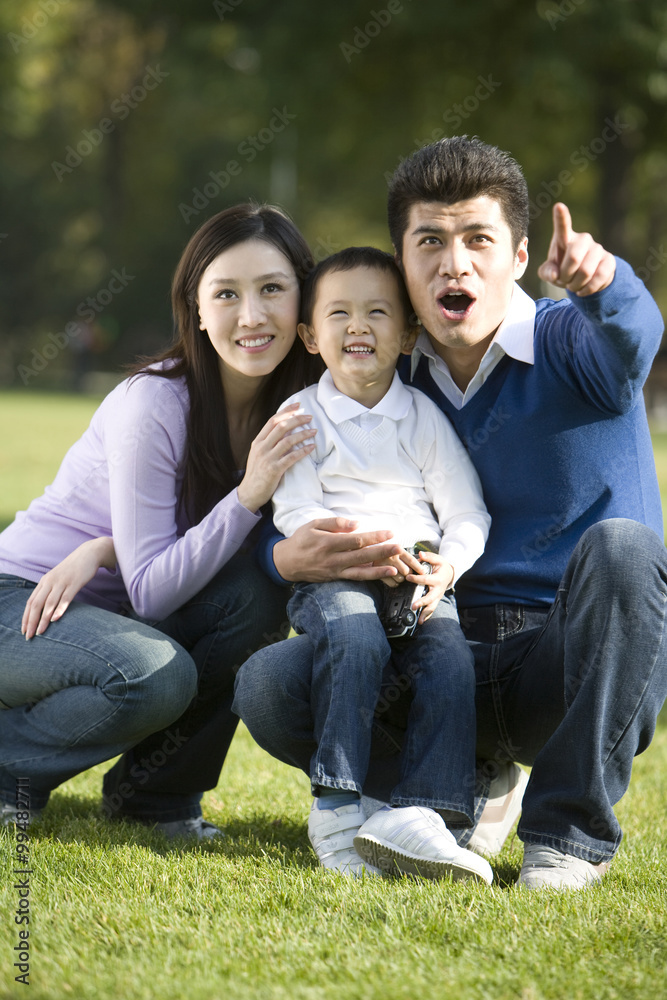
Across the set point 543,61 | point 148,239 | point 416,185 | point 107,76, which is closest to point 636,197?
point 543,61

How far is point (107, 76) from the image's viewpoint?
35.0m

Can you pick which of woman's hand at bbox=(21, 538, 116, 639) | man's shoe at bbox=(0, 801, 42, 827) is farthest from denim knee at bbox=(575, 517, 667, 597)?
man's shoe at bbox=(0, 801, 42, 827)

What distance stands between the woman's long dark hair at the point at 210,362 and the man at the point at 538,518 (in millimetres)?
391

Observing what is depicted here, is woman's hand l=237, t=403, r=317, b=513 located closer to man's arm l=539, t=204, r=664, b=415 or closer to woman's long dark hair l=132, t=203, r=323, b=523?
woman's long dark hair l=132, t=203, r=323, b=523

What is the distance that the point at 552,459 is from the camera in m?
3.19

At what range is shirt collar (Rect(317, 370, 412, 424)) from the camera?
10.8 feet

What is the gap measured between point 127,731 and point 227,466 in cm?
90

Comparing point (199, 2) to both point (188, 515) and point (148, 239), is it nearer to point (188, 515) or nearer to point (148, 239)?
point (188, 515)

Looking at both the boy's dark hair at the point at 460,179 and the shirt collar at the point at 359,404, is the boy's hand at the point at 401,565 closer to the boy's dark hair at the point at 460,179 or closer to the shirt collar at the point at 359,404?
the shirt collar at the point at 359,404

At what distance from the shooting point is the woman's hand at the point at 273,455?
319cm

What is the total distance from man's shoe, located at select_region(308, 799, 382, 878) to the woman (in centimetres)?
62

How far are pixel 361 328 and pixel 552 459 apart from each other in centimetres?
69

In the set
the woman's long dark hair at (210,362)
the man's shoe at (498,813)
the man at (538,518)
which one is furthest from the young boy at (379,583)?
the man's shoe at (498,813)

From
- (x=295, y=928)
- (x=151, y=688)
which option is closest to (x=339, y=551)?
(x=151, y=688)
